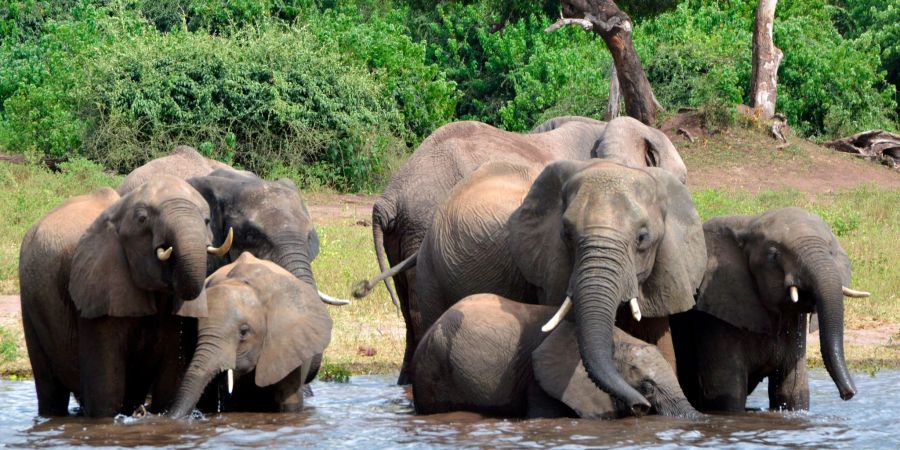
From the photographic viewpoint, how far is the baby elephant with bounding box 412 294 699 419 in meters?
6.96

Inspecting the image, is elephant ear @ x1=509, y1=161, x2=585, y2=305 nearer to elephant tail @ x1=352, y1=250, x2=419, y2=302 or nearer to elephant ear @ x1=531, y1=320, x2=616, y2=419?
elephant ear @ x1=531, y1=320, x2=616, y2=419

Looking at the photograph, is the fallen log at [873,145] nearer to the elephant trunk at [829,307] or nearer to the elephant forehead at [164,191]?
the elephant trunk at [829,307]

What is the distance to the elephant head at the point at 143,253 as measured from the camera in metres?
6.73

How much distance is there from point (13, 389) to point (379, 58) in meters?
12.3

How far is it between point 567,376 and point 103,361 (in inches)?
86.3

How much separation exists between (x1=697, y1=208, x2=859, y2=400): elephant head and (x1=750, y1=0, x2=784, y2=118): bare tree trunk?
1318 cm

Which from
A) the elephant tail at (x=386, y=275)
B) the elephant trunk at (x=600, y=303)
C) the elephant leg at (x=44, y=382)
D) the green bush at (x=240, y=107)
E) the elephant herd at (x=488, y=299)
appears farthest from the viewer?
the green bush at (x=240, y=107)

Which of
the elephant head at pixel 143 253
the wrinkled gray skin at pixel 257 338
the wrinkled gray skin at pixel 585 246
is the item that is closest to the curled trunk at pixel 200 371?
the wrinkled gray skin at pixel 257 338

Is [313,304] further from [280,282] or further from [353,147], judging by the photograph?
[353,147]

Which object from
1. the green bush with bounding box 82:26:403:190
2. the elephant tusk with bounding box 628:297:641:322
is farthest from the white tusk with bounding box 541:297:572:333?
the green bush with bounding box 82:26:403:190

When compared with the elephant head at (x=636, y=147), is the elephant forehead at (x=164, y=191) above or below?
below

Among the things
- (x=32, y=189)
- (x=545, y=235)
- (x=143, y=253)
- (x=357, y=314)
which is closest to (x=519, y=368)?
(x=545, y=235)

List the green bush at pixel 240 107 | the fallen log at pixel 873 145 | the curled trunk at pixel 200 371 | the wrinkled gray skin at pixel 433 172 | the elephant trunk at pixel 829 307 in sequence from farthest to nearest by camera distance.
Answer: the fallen log at pixel 873 145 → the green bush at pixel 240 107 → the wrinkled gray skin at pixel 433 172 → the curled trunk at pixel 200 371 → the elephant trunk at pixel 829 307

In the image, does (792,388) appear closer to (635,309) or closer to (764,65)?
(635,309)
